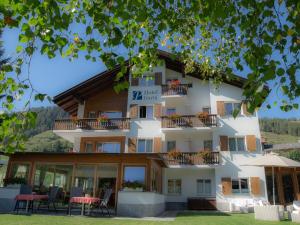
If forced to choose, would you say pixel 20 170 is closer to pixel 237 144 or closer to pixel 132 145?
pixel 132 145

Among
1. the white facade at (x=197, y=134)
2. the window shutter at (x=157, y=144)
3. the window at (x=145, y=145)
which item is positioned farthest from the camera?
the window at (x=145, y=145)

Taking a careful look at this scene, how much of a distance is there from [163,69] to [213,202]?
36.9 ft

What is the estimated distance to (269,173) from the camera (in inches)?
890

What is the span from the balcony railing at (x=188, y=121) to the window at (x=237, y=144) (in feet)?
5.98

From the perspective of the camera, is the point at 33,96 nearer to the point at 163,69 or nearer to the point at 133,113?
the point at 133,113

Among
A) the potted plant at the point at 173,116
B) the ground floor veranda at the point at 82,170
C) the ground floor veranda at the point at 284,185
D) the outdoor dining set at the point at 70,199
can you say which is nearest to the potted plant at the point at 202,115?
the potted plant at the point at 173,116

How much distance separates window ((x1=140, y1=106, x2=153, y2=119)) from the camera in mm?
24062

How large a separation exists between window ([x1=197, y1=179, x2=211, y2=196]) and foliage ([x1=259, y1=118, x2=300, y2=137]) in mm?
105285

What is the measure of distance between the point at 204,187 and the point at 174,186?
2.23 meters

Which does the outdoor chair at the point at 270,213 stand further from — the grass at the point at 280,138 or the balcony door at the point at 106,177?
the grass at the point at 280,138

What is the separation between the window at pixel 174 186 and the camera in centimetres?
2270

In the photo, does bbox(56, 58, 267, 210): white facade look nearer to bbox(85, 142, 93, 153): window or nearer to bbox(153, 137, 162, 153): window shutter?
bbox(153, 137, 162, 153): window shutter

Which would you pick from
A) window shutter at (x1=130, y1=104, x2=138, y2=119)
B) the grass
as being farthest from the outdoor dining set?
the grass

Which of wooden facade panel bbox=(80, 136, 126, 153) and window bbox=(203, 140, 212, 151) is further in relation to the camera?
wooden facade panel bbox=(80, 136, 126, 153)
